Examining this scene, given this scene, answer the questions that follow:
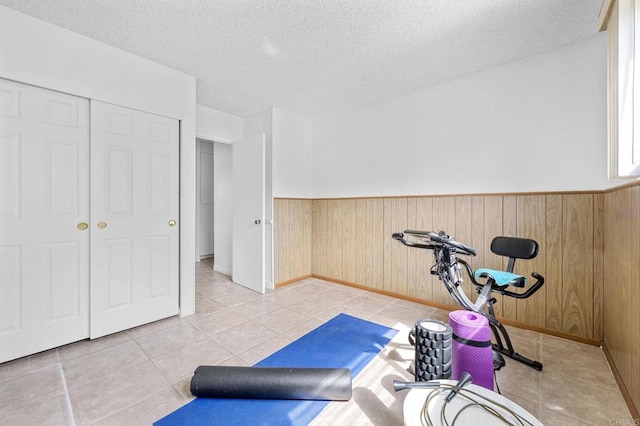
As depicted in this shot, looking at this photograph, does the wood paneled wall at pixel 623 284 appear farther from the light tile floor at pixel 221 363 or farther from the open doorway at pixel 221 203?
the open doorway at pixel 221 203

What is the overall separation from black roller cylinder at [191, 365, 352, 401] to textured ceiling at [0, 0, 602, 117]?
2491 mm

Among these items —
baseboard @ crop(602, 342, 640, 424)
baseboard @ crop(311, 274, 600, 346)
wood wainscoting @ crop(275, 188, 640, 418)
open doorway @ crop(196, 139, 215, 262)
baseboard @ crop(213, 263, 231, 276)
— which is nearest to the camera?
baseboard @ crop(602, 342, 640, 424)

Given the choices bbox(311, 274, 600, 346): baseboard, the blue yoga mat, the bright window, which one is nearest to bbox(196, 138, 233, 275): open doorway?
bbox(311, 274, 600, 346): baseboard

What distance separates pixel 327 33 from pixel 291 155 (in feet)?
6.75

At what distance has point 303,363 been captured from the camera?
1.98 metres

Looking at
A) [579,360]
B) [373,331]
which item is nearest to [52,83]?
[373,331]

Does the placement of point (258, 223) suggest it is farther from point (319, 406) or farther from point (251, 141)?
point (319, 406)

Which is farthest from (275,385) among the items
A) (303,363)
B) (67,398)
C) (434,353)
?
(67,398)

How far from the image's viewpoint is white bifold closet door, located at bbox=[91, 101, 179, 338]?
236cm

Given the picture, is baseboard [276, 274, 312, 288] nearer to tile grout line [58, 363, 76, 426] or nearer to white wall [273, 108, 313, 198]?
white wall [273, 108, 313, 198]

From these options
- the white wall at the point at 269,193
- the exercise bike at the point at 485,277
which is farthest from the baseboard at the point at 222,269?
the exercise bike at the point at 485,277

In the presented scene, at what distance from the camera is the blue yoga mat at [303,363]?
4.83 ft

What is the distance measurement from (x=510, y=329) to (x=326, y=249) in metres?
2.46

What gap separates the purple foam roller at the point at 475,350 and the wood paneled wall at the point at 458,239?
145 centimetres
